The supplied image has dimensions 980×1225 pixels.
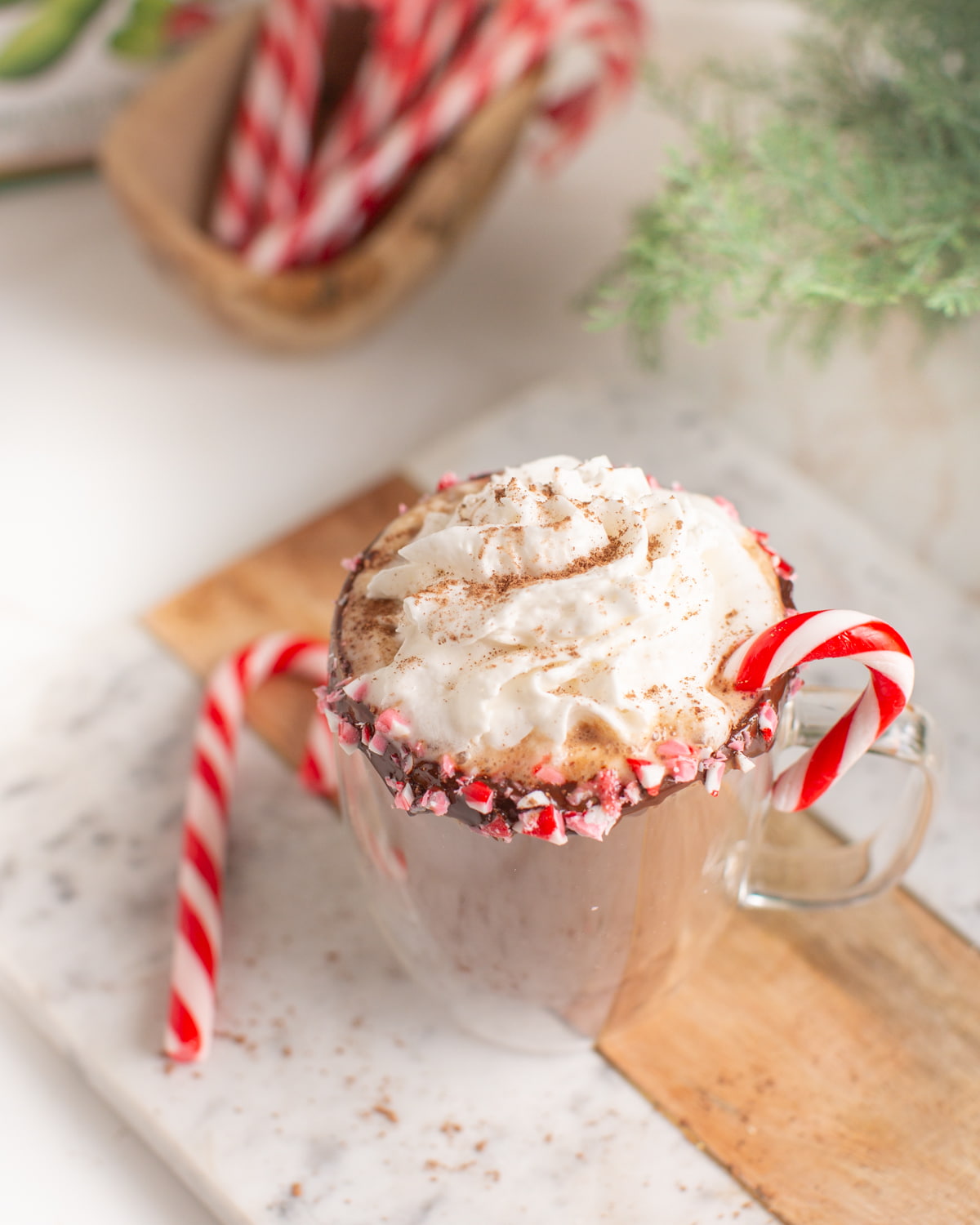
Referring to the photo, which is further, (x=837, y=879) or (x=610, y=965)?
(x=837, y=879)

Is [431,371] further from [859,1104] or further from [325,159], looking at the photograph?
[859,1104]

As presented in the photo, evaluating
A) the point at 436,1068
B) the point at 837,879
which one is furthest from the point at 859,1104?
the point at 436,1068

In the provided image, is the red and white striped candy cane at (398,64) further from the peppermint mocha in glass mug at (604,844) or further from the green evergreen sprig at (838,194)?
the peppermint mocha in glass mug at (604,844)

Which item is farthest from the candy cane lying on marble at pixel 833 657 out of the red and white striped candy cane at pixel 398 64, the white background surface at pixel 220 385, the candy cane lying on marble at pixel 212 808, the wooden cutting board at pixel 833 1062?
the red and white striped candy cane at pixel 398 64

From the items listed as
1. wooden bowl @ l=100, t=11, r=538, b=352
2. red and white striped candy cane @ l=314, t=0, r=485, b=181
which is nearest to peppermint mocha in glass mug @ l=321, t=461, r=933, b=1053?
wooden bowl @ l=100, t=11, r=538, b=352

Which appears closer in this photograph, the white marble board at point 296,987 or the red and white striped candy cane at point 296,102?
the white marble board at point 296,987

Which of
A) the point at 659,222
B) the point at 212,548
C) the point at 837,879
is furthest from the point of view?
the point at 212,548

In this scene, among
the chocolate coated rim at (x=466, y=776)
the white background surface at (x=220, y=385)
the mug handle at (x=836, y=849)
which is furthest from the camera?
the white background surface at (x=220, y=385)
